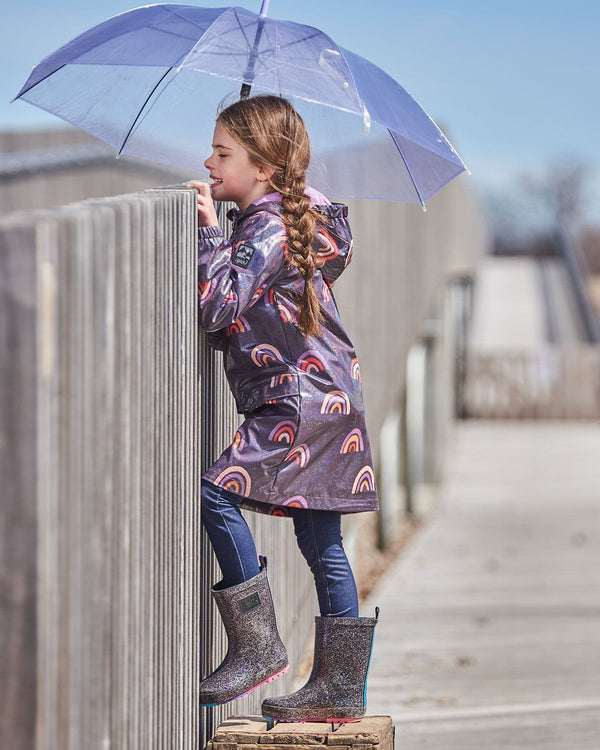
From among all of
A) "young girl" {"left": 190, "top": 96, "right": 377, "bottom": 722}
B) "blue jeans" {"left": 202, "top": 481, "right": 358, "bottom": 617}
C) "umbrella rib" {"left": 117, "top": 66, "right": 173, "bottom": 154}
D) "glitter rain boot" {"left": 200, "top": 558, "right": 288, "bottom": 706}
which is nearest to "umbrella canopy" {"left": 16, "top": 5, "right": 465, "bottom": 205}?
"umbrella rib" {"left": 117, "top": 66, "right": 173, "bottom": 154}

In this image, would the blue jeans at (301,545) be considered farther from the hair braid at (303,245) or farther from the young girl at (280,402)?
the hair braid at (303,245)

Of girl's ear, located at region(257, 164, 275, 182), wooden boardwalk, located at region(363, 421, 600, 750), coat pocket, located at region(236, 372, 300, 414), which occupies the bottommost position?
wooden boardwalk, located at region(363, 421, 600, 750)

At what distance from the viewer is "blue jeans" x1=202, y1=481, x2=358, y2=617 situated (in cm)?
295

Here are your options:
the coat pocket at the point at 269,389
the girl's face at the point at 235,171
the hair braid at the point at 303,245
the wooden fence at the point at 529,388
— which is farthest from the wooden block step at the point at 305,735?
the wooden fence at the point at 529,388

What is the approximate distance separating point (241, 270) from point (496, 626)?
473 cm

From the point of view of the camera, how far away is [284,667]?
119 inches

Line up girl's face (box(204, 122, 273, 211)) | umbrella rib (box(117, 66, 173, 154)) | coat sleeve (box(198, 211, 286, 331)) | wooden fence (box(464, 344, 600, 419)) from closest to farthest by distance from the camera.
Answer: coat sleeve (box(198, 211, 286, 331))
girl's face (box(204, 122, 273, 211))
umbrella rib (box(117, 66, 173, 154))
wooden fence (box(464, 344, 600, 419))

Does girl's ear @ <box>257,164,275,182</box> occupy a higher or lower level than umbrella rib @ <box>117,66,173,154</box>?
lower

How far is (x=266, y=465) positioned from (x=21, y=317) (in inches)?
48.1

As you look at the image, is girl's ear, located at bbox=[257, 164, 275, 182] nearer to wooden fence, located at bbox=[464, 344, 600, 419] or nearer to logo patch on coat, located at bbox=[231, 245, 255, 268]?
logo patch on coat, located at bbox=[231, 245, 255, 268]

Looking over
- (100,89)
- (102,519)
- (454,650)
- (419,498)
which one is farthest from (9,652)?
(419,498)

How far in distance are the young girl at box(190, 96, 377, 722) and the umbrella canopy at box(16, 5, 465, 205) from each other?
0.15 meters

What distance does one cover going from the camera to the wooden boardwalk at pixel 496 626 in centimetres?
491

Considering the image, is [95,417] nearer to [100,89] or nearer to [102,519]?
[102,519]
